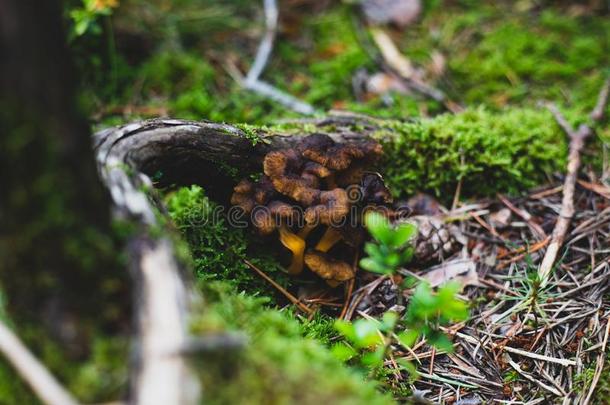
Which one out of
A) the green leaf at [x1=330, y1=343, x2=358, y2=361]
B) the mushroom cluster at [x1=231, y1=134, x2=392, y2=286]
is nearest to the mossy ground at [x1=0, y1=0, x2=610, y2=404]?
the green leaf at [x1=330, y1=343, x2=358, y2=361]

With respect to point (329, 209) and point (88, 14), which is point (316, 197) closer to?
point (329, 209)

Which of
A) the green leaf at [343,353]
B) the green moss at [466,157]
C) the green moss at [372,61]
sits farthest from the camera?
the green moss at [372,61]

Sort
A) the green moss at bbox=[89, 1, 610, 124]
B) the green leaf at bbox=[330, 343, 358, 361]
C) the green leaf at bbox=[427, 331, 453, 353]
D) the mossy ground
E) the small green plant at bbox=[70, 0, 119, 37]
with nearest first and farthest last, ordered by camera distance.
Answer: the mossy ground, the green leaf at bbox=[427, 331, 453, 353], the green leaf at bbox=[330, 343, 358, 361], the small green plant at bbox=[70, 0, 119, 37], the green moss at bbox=[89, 1, 610, 124]

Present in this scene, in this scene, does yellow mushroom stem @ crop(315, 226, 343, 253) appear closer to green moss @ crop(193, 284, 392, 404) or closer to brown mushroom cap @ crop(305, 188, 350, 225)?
brown mushroom cap @ crop(305, 188, 350, 225)

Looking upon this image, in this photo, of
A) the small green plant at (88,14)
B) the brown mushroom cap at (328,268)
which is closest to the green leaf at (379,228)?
the brown mushroom cap at (328,268)

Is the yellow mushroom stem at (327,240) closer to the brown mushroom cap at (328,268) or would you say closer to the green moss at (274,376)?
the brown mushroom cap at (328,268)

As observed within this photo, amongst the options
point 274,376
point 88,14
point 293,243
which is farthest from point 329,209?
point 88,14

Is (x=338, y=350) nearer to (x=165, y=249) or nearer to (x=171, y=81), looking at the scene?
(x=165, y=249)
